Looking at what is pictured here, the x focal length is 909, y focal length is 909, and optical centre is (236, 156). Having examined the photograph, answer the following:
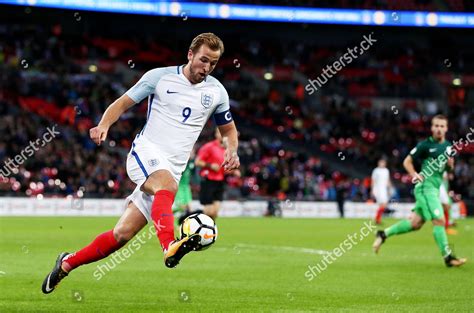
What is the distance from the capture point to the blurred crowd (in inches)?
1385

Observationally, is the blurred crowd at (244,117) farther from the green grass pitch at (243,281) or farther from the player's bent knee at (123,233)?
the player's bent knee at (123,233)

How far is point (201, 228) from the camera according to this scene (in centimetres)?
710

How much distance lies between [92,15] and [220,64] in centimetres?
743

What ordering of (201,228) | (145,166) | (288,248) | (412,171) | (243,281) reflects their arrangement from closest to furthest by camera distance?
(201,228) < (145,166) < (243,281) < (412,171) < (288,248)

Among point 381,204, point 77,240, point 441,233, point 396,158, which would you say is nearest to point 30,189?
point 381,204

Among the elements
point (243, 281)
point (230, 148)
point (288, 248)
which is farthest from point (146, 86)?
point (288, 248)

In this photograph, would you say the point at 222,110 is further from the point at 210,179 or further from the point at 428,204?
the point at 210,179

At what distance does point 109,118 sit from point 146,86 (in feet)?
1.67

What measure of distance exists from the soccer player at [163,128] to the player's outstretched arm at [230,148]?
12 millimetres

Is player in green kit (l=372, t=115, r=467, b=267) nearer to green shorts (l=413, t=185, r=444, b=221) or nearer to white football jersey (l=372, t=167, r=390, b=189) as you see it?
green shorts (l=413, t=185, r=444, b=221)

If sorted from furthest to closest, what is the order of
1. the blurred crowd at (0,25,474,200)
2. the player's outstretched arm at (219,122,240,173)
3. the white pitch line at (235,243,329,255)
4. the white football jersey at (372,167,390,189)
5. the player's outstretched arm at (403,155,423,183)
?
1. the blurred crowd at (0,25,474,200)
2. the white football jersey at (372,167,390,189)
3. the white pitch line at (235,243,329,255)
4. the player's outstretched arm at (403,155,423,183)
5. the player's outstretched arm at (219,122,240,173)

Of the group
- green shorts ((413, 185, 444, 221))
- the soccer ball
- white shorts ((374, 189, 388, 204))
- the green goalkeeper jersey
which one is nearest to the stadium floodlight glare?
white shorts ((374, 189, 388, 204))

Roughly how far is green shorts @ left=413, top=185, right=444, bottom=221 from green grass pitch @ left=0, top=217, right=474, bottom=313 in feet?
2.66

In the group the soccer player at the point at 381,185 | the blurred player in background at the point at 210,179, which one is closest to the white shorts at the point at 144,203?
the blurred player in background at the point at 210,179
